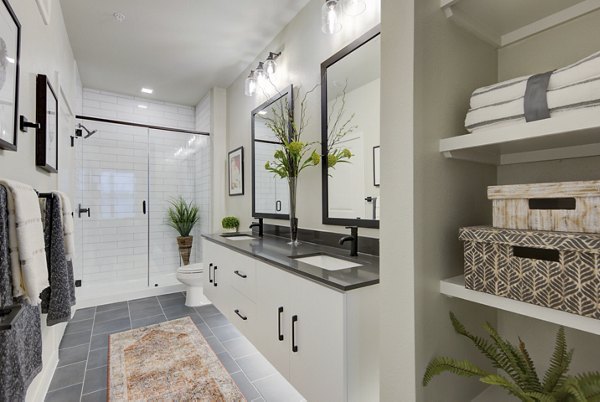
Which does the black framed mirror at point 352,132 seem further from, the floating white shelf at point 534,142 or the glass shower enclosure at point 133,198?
the glass shower enclosure at point 133,198

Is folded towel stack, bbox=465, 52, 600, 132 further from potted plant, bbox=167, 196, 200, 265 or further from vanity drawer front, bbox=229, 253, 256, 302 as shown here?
potted plant, bbox=167, 196, 200, 265

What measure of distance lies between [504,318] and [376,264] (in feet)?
1.85

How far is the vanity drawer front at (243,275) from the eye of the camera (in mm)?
1802

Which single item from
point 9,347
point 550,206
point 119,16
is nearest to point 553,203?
point 550,206

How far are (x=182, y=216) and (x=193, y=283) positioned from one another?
1305 millimetres

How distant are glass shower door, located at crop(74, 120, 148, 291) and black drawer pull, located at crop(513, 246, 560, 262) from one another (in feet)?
13.5

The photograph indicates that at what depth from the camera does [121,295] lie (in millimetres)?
3490

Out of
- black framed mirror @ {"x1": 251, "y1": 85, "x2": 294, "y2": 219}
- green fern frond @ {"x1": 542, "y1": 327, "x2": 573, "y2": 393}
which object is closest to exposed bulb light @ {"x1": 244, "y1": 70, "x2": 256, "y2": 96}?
black framed mirror @ {"x1": 251, "y1": 85, "x2": 294, "y2": 219}

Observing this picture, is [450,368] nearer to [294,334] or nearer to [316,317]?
[316,317]

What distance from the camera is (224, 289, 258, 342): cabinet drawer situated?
1.79 meters

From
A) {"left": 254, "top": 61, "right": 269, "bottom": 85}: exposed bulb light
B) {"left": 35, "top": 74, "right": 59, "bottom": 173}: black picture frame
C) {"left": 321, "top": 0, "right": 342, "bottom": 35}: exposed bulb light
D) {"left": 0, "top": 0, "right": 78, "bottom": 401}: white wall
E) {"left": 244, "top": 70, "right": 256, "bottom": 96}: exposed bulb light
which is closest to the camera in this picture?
{"left": 0, "top": 0, "right": 78, "bottom": 401}: white wall

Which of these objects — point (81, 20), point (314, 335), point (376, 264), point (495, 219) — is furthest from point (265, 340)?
point (81, 20)

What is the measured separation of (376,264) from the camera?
1485mm

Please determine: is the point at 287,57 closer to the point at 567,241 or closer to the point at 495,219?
the point at 495,219
